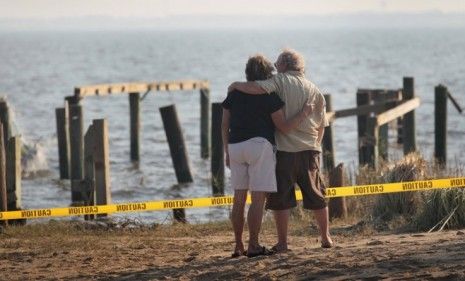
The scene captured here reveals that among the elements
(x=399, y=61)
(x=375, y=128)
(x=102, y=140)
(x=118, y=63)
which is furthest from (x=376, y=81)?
(x=102, y=140)

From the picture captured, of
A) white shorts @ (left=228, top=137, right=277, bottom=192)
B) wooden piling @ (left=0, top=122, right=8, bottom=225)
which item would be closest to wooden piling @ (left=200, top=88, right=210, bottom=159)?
wooden piling @ (left=0, top=122, right=8, bottom=225)

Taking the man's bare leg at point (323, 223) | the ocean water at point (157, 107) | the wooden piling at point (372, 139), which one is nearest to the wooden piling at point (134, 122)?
the ocean water at point (157, 107)

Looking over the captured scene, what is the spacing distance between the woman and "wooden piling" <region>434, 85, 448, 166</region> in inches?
497

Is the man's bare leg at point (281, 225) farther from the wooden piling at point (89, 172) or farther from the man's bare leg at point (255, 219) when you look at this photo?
the wooden piling at point (89, 172)

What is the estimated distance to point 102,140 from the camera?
1623 centimetres

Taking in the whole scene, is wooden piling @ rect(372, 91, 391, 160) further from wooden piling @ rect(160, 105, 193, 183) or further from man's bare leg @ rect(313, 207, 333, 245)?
man's bare leg @ rect(313, 207, 333, 245)

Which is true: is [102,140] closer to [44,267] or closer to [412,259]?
[44,267]

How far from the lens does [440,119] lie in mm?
24188

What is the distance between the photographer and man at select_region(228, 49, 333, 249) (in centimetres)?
1133

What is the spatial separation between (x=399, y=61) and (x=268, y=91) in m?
89.9

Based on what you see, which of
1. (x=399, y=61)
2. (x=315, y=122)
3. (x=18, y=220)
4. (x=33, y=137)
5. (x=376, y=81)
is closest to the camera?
(x=315, y=122)

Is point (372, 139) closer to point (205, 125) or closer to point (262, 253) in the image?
point (262, 253)

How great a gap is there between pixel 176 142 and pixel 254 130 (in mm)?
13010

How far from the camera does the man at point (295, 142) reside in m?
11.3
